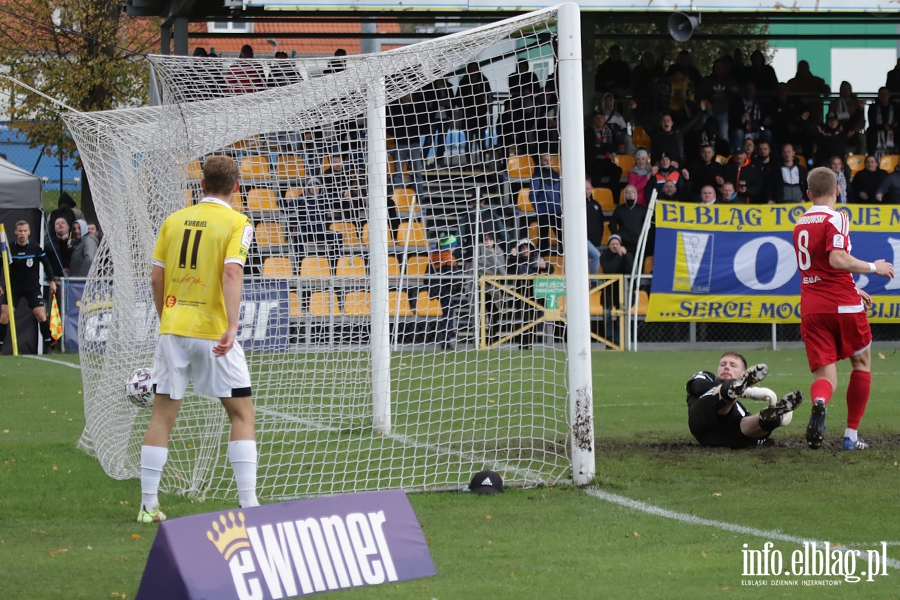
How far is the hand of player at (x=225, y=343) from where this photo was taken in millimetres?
5777

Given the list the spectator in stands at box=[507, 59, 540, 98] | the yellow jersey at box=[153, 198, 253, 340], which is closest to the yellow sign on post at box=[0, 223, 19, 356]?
the spectator in stands at box=[507, 59, 540, 98]

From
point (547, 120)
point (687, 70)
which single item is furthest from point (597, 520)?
point (687, 70)

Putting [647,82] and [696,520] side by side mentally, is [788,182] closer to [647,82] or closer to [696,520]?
Result: [647,82]

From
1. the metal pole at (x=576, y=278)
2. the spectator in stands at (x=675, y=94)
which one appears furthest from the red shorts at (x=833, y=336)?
the spectator in stands at (x=675, y=94)

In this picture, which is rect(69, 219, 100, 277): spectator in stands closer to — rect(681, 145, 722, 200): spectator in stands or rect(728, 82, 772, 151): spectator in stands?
rect(681, 145, 722, 200): spectator in stands

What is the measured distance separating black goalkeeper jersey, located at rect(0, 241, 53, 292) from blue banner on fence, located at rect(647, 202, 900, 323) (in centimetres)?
991

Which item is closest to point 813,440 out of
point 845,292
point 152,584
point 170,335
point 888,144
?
point 845,292

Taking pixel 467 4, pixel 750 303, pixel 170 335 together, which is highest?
pixel 467 4

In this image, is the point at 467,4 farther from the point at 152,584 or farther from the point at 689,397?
the point at 152,584

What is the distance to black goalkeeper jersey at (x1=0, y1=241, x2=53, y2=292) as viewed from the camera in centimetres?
1734

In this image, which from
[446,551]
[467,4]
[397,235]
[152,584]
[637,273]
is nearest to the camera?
[152,584]

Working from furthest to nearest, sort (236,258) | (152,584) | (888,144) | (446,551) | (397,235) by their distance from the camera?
1. (888,144)
2. (397,235)
3. (236,258)
4. (446,551)
5. (152,584)

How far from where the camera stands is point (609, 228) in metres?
19.0

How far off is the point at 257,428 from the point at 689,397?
11.3 ft
